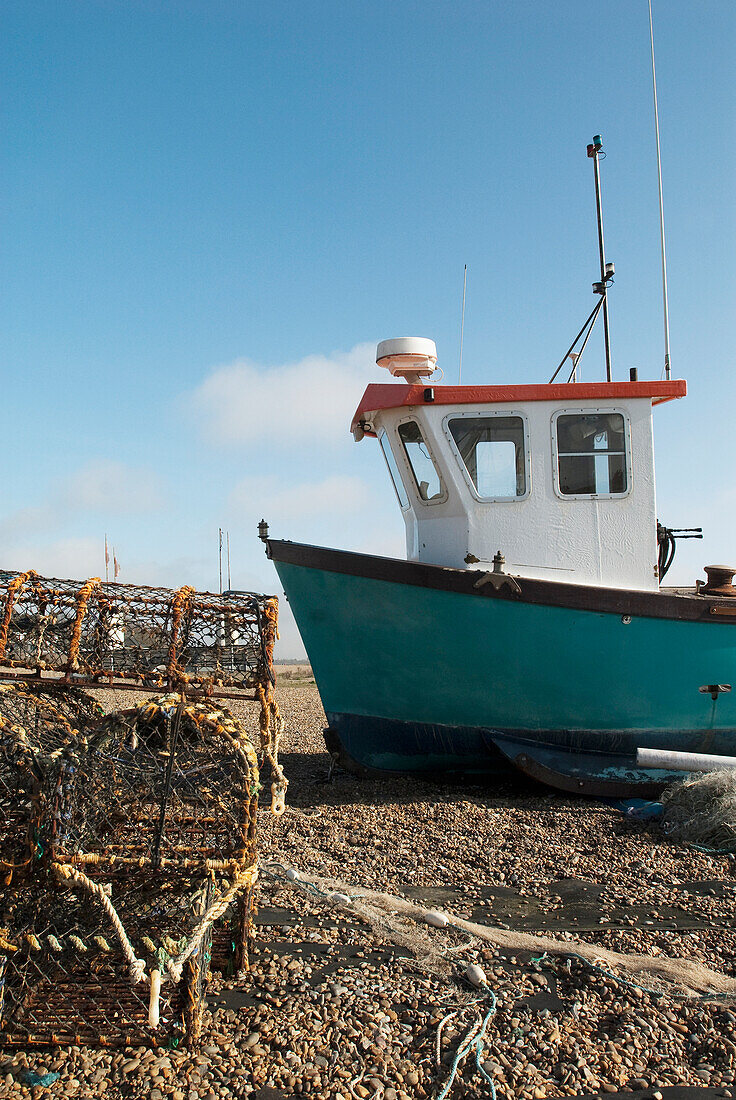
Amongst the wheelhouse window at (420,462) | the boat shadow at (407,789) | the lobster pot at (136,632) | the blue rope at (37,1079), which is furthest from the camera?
the wheelhouse window at (420,462)

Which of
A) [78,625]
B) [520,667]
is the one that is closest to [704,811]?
[520,667]

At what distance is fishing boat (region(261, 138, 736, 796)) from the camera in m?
6.50

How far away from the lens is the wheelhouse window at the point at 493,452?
7.10 metres

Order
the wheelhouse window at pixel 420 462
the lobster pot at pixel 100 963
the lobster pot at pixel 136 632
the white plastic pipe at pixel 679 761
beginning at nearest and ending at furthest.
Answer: the lobster pot at pixel 100 963
the lobster pot at pixel 136 632
the white plastic pipe at pixel 679 761
the wheelhouse window at pixel 420 462

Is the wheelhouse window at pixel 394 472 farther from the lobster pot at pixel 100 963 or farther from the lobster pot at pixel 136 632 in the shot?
the lobster pot at pixel 100 963

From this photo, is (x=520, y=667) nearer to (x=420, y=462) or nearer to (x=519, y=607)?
(x=519, y=607)

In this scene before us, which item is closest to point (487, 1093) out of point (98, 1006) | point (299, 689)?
point (98, 1006)

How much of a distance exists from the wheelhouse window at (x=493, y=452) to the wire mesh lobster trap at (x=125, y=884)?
4.31 m

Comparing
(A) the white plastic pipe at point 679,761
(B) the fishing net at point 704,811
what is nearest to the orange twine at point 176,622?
(B) the fishing net at point 704,811

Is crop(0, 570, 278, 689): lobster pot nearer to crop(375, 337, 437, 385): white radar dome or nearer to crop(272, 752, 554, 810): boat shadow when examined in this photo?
crop(272, 752, 554, 810): boat shadow

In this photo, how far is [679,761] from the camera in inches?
248

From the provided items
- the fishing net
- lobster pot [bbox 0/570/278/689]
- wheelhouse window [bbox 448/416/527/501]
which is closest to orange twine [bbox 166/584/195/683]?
lobster pot [bbox 0/570/278/689]

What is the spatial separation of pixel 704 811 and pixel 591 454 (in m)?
3.20

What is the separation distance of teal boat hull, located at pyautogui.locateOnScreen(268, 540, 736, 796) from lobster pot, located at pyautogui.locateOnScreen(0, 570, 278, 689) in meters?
1.83
